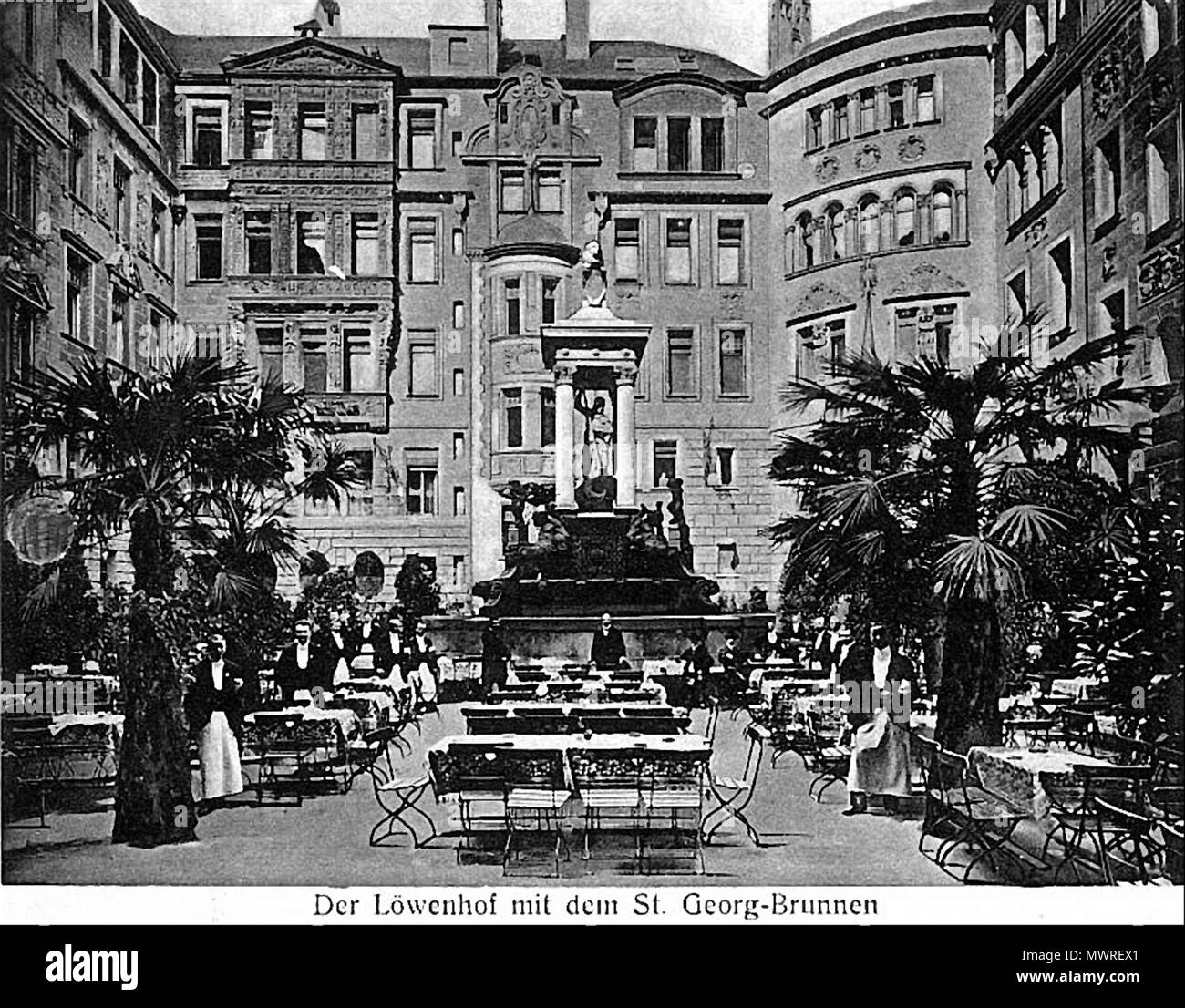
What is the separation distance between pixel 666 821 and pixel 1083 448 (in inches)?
141

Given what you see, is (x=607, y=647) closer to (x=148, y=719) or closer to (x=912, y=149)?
(x=148, y=719)

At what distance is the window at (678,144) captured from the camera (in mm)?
10586

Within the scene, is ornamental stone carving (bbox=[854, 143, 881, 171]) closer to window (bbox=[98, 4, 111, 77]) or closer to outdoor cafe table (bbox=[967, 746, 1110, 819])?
outdoor cafe table (bbox=[967, 746, 1110, 819])

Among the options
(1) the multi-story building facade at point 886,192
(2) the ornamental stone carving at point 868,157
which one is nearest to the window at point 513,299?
(1) the multi-story building facade at point 886,192

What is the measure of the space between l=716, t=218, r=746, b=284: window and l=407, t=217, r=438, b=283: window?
2.07 meters

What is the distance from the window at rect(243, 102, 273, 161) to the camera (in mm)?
10281

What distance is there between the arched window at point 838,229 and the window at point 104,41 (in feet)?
16.8

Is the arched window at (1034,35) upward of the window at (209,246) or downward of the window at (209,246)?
upward

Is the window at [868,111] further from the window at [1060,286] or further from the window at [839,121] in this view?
the window at [1060,286]

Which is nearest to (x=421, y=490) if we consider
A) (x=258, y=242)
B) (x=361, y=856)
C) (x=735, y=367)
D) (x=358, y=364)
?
(x=358, y=364)

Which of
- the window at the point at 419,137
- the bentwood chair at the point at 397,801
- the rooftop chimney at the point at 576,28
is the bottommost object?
the bentwood chair at the point at 397,801

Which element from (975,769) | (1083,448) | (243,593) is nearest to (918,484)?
(1083,448)

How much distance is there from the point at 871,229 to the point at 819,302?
2.14 ft

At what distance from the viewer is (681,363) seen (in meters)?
10.8
